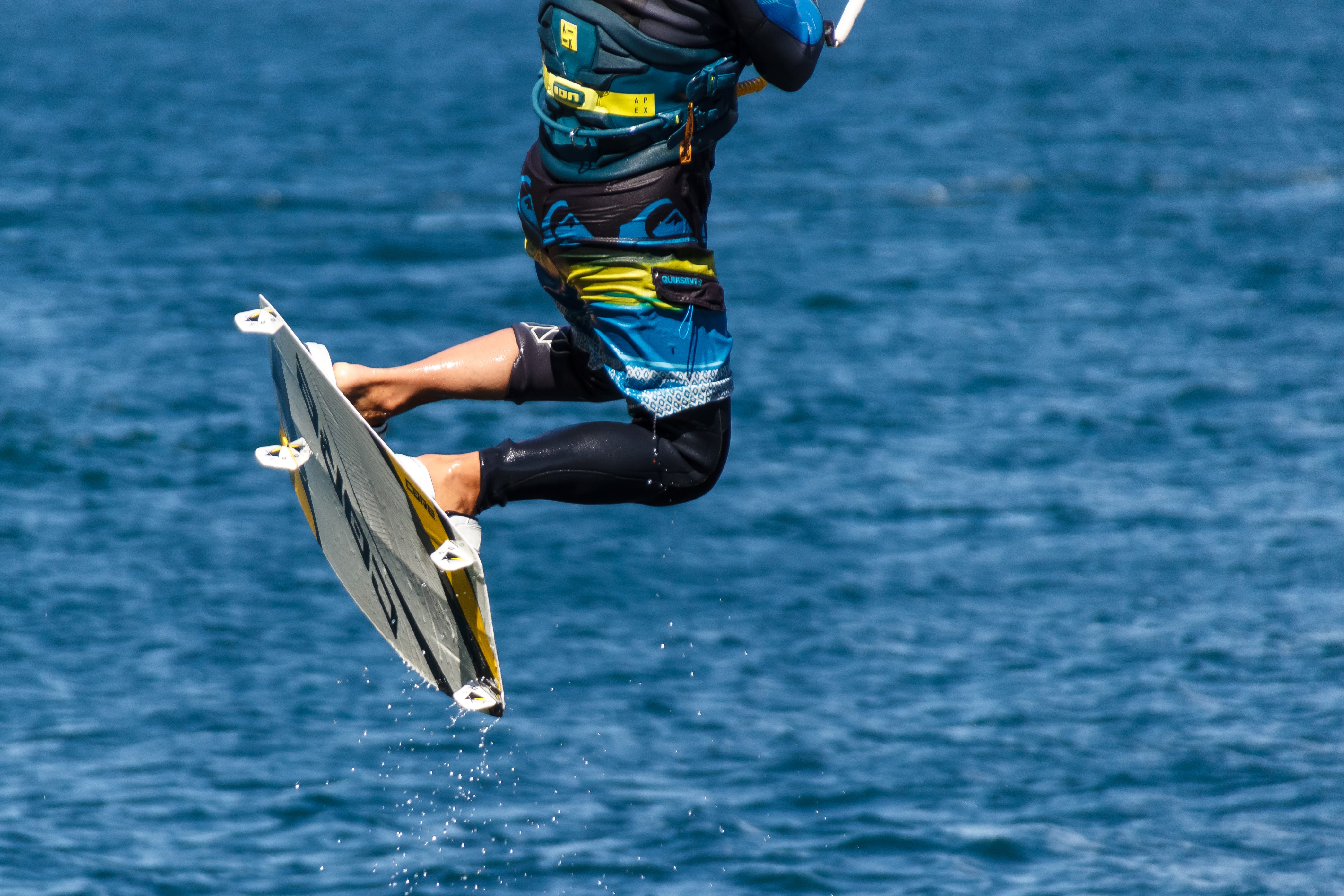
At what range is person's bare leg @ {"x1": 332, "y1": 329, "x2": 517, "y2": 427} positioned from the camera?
696cm

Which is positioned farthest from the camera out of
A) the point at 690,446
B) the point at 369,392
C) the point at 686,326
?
the point at 369,392

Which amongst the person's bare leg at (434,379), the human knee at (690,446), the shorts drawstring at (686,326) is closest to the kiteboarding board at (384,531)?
the person's bare leg at (434,379)

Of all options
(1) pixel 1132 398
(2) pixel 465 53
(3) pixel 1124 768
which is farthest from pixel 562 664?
(2) pixel 465 53

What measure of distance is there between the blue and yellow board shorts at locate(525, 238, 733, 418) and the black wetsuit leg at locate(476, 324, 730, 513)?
115 mm

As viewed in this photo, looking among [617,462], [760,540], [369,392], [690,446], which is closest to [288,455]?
[369,392]

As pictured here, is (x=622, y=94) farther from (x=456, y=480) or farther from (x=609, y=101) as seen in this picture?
(x=456, y=480)

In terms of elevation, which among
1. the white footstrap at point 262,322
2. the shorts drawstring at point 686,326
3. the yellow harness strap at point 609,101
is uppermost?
the yellow harness strap at point 609,101

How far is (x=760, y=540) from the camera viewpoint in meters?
22.2

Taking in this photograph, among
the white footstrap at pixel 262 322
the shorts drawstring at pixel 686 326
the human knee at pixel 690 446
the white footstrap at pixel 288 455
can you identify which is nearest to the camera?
the shorts drawstring at pixel 686 326

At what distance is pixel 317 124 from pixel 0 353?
1555 centimetres

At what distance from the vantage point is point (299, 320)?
94.5ft

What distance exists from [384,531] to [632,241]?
1.51 metres

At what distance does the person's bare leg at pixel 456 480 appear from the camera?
669cm

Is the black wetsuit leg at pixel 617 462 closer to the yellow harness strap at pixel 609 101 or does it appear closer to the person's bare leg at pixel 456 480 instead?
the person's bare leg at pixel 456 480
